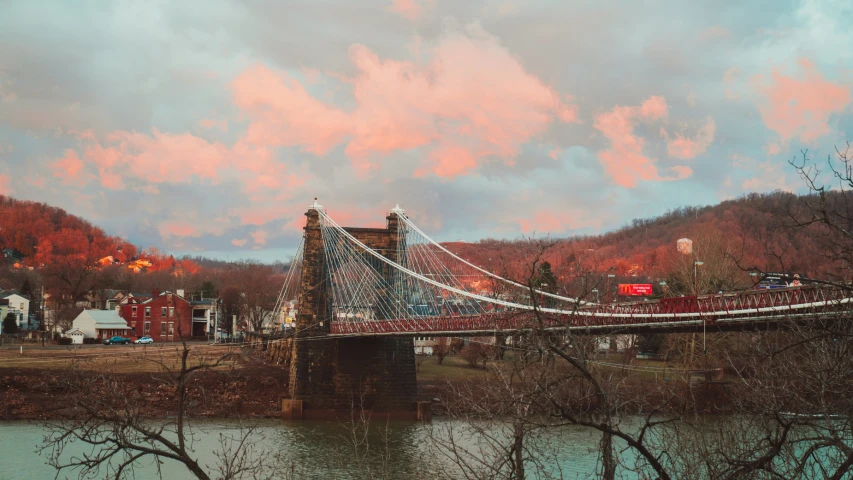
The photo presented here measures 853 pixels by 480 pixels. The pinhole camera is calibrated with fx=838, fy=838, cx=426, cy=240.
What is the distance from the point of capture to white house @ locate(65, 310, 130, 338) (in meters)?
73.2

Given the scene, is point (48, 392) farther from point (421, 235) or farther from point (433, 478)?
point (433, 478)

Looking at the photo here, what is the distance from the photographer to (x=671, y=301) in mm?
21234

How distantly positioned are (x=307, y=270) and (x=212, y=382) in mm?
7028

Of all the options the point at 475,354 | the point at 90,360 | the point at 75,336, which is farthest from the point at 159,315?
the point at 475,354

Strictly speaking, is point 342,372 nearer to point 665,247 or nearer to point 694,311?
point 694,311

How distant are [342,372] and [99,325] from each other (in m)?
43.4

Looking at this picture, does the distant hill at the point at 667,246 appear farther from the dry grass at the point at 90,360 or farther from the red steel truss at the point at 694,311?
the dry grass at the point at 90,360

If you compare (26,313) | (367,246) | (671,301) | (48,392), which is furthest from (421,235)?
(26,313)

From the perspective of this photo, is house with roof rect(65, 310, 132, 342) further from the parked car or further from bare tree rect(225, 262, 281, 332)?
bare tree rect(225, 262, 281, 332)

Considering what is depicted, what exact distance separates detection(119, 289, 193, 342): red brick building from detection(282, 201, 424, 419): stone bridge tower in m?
38.5

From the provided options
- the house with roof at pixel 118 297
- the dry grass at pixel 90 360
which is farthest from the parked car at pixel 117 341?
the dry grass at pixel 90 360

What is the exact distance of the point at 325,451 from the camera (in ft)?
92.5

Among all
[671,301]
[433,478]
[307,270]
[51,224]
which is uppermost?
[51,224]

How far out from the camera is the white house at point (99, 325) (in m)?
73.2
